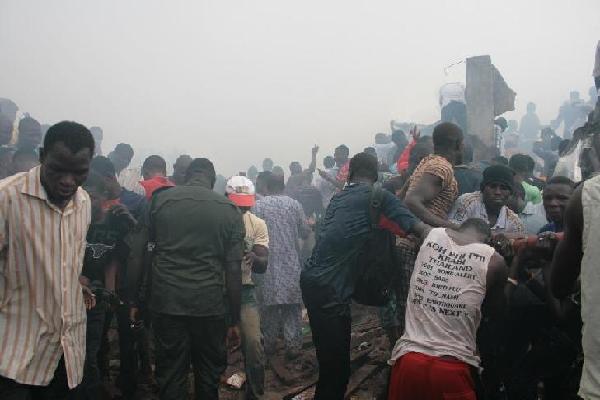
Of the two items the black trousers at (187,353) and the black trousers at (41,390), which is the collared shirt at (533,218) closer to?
the black trousers at (187,353)

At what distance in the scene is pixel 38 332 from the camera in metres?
2.84

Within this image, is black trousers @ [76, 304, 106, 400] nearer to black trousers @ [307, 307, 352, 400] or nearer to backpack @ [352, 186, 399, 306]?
black trousers @ [307, 307, 352, 400]

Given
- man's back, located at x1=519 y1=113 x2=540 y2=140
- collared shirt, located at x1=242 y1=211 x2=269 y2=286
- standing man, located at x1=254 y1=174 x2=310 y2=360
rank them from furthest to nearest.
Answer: man's back, located at x1=519 y1=113 x2=540 y2=140
standing man, located at x1=254 y1=174 x2=310 y2=360
collared shirt, located at x1=242 y1=211 x2=269 y2=286

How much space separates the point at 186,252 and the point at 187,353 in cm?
89

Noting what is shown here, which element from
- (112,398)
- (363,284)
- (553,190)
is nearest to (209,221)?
(363,284)

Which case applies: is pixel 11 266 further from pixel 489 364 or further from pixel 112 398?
pixel 489 364

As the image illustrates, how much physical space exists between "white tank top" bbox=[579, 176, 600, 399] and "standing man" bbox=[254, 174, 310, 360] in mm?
5295

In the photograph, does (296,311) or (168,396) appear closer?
(168,396)

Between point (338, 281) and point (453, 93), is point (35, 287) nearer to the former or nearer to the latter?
point (338, 281)

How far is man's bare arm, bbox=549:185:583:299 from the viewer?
1.96m

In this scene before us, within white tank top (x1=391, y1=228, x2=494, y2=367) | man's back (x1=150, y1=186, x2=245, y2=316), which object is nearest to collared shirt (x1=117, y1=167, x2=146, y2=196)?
man's back (x1=150, y1=186, x2=245, y2=316)

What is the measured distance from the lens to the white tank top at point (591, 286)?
1848mm

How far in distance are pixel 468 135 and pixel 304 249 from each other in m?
4.57

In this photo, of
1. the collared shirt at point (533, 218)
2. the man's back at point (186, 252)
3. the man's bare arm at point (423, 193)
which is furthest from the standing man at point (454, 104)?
the man's back at point (186, 252)
